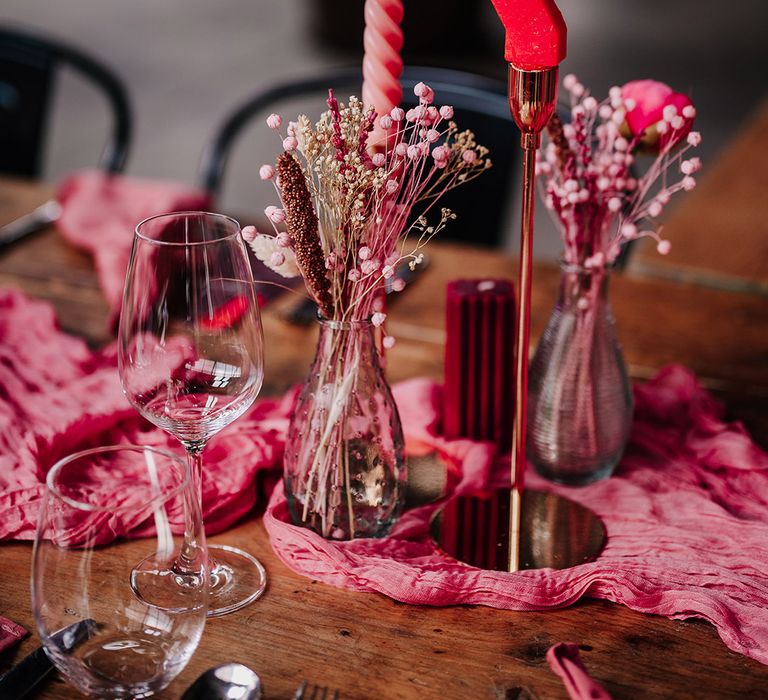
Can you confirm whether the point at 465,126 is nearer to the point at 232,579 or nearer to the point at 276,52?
the point at 232,579

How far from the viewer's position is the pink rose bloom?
78 cm

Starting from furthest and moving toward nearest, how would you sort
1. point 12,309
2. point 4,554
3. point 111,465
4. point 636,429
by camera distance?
point 12,309 → point 636,429 → point 4,554 → point 111,465

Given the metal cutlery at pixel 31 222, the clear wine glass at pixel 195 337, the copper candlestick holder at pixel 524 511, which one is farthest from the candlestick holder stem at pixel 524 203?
the metal cutlery at pixel 31 222

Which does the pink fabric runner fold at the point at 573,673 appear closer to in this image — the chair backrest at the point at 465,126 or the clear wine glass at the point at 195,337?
the clear wine glass at the point at 195,337

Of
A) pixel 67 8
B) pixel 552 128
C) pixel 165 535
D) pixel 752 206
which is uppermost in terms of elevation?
pixel 67 8

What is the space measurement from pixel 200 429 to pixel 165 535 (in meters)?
0.18

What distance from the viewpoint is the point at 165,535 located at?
560 mm

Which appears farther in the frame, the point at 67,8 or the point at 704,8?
the point at 704,8

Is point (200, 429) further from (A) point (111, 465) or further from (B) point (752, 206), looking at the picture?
(B) point (752, 206)

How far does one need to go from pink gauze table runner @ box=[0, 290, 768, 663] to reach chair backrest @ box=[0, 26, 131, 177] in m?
0.72

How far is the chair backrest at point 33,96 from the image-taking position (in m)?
1.72

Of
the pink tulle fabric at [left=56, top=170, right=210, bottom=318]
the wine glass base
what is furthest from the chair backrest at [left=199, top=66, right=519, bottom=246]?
the wine glass base

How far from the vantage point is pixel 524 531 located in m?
0.80

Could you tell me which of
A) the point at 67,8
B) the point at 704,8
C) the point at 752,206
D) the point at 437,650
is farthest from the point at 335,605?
the point at 704,8
